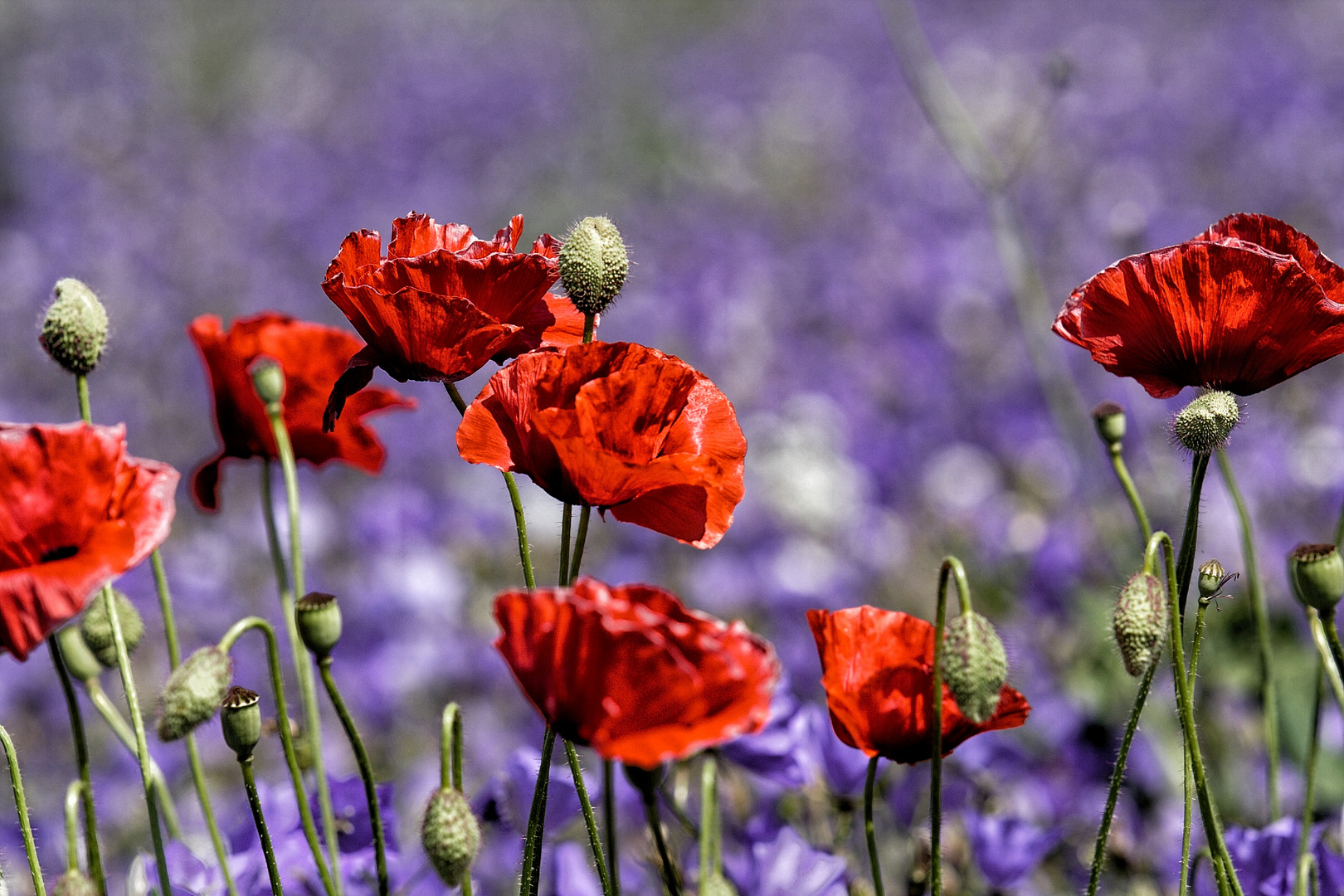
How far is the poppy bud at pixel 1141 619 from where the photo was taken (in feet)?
2.21

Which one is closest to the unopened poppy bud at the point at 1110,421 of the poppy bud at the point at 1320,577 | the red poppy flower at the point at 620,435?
the poppy bud at the point at 1320,577

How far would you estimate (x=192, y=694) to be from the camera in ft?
2.14

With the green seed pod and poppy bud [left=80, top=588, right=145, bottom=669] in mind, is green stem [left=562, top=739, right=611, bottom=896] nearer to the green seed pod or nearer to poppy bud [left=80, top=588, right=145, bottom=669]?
the green seed pod

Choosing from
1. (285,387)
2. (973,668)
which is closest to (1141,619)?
(973,668)

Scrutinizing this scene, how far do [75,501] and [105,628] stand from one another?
25 cm

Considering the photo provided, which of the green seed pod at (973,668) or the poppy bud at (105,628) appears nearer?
the green seed pod at (973,668)

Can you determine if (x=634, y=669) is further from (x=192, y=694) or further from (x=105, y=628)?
(x=105, y=628)

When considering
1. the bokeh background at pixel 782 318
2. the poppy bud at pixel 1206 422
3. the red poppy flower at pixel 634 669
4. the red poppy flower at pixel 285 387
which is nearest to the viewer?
the red poppy flower at pixel 634 669

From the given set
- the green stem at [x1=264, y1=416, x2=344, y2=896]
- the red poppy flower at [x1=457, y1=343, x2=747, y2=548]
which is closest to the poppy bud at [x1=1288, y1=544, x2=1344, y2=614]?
the red poppy flower at [x1=457, y1=343, x2=747, y2=548]

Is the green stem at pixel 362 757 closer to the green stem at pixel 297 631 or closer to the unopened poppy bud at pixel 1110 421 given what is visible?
the green stem at pixel 297 631

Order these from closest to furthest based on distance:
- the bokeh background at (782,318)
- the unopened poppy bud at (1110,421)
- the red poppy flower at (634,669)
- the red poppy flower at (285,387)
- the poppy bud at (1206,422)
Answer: the red poppy flower at (634,669)
the poppy bud at (1206,422)
the unopened poppy bud at (1110,421)
the red poppy flower at (285,387)
the bokeh background at (782,318)

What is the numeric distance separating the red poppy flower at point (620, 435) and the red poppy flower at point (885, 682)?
0.10 meters

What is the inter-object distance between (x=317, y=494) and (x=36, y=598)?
9.87ft

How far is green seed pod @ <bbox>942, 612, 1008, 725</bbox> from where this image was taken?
0.65 m
